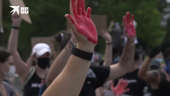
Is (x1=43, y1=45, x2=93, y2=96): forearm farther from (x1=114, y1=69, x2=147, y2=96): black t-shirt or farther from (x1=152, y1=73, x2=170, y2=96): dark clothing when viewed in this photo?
(x1=114, y1=69, x2=147, y2=96): black t-shirt

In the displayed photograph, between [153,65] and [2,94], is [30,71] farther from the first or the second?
[153,65]

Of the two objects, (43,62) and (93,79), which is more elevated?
(93,79)

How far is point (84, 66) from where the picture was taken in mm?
1693

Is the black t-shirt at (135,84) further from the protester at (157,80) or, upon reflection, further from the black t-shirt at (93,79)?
the black t-shirt at (93,79)

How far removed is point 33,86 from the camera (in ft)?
14.9

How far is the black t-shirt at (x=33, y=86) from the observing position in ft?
14.9

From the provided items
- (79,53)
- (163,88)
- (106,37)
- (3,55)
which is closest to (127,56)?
(106,37)

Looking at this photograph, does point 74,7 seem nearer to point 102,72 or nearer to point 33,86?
point 102,72

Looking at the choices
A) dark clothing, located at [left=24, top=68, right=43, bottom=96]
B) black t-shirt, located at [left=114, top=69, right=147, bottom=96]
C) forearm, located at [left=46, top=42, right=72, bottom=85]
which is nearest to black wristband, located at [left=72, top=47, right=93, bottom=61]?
forearm, located at [left=46, top=42, right=72, bottom=85]

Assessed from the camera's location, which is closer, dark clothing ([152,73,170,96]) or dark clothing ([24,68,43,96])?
dark clothing ([24,68,43,96])

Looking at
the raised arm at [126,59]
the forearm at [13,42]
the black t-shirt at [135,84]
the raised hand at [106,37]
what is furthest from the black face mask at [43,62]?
the black t-shirt at [135,84]

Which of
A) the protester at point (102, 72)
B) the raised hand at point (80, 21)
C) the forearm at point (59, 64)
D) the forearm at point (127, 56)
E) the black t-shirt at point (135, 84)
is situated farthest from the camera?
the black t-shirt at point (135, 84)

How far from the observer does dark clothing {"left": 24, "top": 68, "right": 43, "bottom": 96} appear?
453 cm

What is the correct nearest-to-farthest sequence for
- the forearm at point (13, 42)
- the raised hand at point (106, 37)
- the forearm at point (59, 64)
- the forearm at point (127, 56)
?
the forearm at point (59, 64), the forearm at point (127, 56), the forearm at point (13, 42), the raised hand at point (106, 37)
